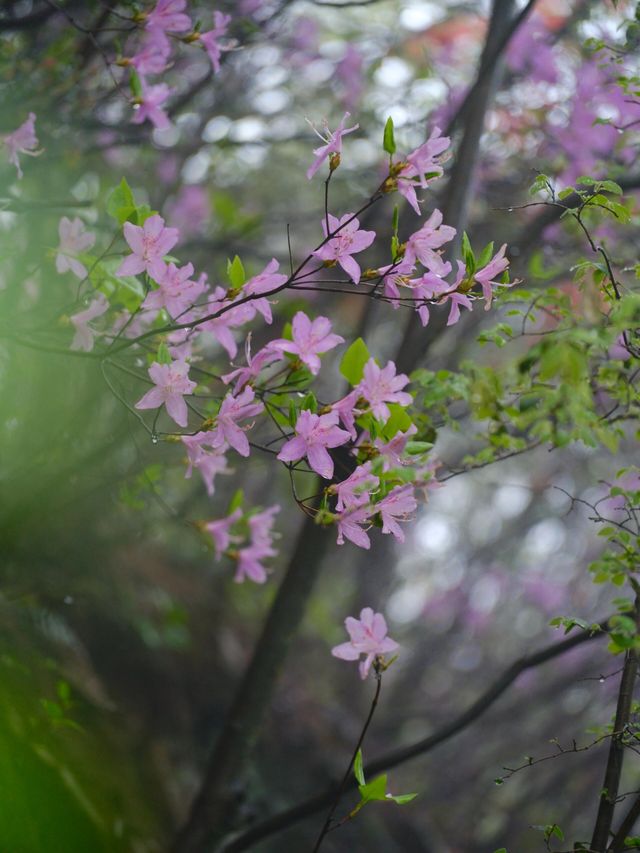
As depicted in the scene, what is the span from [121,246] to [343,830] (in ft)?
10.7

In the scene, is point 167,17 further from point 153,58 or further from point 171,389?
point 171,389

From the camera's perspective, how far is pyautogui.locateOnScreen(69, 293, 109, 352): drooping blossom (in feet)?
6.03

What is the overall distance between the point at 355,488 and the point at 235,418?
285mm

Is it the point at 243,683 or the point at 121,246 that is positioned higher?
the point at 121,246

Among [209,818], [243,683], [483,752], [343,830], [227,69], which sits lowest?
[483,752]

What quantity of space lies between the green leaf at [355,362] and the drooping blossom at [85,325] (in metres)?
0.62

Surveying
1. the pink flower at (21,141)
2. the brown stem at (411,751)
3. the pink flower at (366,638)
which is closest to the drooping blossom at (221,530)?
the pink flower at (366,638)

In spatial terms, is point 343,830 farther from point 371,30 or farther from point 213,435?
point 371,30

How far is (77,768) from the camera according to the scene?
8.11ft

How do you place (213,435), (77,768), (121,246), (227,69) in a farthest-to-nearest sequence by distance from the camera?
(227,69) < (121,246) < (77,768) < (213,435)

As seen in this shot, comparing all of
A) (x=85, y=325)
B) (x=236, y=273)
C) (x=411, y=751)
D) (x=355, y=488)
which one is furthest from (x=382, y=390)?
(x=411, y=751)

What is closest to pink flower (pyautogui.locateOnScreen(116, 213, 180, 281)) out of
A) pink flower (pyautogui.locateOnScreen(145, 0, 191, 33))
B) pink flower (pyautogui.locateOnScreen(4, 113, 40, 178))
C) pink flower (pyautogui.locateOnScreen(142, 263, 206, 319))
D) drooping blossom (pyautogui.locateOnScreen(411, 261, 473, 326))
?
pink flower (pyautogui.locateOnScreen(142, 263, 206, 319))

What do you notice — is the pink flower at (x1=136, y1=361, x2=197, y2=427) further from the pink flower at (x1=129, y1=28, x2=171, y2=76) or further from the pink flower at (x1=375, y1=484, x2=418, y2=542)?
the pink flower at (x1=129, y1=28, x2=171, y2=76)

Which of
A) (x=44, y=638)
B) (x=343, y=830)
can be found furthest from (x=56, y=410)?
(x=343, y=830)
